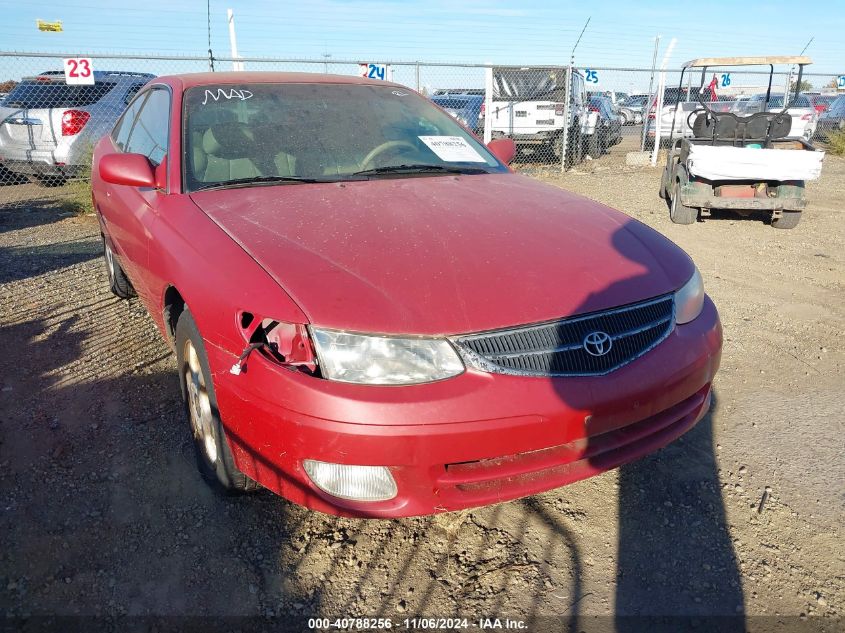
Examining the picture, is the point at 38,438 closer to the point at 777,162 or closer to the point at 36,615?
the point at 36,615

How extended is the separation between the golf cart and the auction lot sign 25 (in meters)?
7.90

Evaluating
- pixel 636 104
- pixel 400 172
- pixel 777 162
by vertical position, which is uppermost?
pixel 400 172

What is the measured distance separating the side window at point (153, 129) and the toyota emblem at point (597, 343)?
2260 millimetres

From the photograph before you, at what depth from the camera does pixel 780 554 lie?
2.50m

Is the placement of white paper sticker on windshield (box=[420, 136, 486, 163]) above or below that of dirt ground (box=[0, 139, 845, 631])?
above

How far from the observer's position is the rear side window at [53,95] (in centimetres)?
965

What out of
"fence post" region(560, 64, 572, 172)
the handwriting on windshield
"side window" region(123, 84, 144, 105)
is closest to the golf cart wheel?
"fence post" region(560, 64, 572, 172)

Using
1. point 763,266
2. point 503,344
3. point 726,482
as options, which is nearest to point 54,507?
point 503,344

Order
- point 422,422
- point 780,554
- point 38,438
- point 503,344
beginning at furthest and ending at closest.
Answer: point 38,438 → point 780,554 → point 503,344 → point 422,422

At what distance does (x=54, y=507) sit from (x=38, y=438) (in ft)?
2.10

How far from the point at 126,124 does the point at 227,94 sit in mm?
1480

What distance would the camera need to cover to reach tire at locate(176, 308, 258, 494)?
2.47m

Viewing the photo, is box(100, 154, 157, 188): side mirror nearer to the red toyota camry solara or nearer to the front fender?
the red toyota camry solara

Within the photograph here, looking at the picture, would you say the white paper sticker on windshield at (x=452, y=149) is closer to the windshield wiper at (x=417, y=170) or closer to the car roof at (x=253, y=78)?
the windshield wiper at (x=417, y=170)
